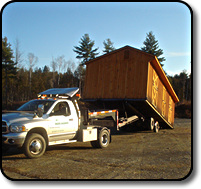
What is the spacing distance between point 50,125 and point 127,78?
22.1 feet

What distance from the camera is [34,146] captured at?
8.27 meters

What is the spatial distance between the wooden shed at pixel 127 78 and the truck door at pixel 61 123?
538 cm

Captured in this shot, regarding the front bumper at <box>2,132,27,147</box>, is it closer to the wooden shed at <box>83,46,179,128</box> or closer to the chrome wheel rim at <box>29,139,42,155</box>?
the chrome wheel rim at <box>29,139,42,155</box>

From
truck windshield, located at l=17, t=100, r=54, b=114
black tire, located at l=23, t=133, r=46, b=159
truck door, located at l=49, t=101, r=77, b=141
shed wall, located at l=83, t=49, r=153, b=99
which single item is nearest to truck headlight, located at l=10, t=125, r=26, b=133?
black tire, located at l=23, t=133, r=46, b=159

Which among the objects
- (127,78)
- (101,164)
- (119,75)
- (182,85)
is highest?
A: (182,85)

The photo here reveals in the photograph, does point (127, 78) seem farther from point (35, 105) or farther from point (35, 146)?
point (35, 146)

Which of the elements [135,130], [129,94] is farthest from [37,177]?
[135,130]

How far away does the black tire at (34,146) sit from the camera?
810cm

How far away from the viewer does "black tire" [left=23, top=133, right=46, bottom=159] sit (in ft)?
26.6

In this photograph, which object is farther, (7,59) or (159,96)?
(7,59)

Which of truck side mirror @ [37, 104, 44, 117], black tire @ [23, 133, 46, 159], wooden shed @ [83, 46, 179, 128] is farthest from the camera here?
wooden shed @ [83, 46, 179, 128]

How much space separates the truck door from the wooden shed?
5.38 metres

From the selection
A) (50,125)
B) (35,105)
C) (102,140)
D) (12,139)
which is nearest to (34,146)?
(12,139)

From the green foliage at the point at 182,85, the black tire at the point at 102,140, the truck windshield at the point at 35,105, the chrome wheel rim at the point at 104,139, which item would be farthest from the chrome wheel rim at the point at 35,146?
the green foliage at the point at 182,85
